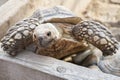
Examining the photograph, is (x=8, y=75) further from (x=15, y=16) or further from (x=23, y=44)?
(x=15, y=16)

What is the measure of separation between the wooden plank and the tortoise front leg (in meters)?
0.10

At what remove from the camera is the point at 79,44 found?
98 centimetres

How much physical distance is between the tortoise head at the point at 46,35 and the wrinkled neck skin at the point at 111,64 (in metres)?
0.21

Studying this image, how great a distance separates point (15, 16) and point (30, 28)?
33 cm

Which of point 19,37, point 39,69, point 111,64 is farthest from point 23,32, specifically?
point 111,64

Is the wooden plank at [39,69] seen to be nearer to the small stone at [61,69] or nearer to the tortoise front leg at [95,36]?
the small stone at [61,69]

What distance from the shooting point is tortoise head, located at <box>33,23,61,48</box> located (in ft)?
2.81

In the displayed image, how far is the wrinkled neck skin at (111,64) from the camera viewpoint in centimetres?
98

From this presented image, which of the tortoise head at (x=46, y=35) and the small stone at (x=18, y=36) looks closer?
the tortoise head at (x=46, y=35)

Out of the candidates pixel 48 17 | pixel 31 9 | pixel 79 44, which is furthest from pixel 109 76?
pixel 31 9

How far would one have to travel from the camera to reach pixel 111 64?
995mm

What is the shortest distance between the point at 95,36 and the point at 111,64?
0.11 m

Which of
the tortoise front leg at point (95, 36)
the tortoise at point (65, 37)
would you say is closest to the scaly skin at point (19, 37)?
the tortoise at point (65, 37)

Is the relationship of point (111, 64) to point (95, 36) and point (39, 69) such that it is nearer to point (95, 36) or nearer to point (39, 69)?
point (95, 36)
